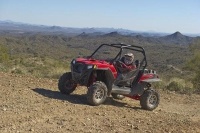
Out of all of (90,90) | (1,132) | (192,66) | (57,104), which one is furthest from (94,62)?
(192,66)

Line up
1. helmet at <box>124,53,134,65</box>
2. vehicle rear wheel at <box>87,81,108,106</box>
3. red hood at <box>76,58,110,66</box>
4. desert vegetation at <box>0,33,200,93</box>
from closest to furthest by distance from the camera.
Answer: vehicle rear wheel at <box>87,81,108,106</box>
red hood at <box>76,58,110,66</box>
helmet at <box>124,53,134,65</box>
desert vegetation at <box>0,33,200,93</box>

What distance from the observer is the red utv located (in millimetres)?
10016

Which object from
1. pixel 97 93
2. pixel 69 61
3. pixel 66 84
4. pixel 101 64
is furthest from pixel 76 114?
pixel 69 61

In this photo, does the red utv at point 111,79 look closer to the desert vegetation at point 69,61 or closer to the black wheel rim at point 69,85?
the black wheel rim at point 69,85

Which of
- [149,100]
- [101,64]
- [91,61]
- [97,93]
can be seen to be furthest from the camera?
[149,100]

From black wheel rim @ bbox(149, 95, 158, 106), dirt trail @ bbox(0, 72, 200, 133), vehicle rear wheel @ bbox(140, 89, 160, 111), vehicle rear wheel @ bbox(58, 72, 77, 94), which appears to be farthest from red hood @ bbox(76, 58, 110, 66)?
black wheel rim @ bbox(149, 95, 158, 106)

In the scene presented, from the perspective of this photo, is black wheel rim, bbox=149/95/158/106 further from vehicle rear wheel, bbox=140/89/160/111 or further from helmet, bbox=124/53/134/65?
helmet, bbox=124/53/134/65

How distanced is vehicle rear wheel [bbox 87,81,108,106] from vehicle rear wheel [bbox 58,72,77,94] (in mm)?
1338

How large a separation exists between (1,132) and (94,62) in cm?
391

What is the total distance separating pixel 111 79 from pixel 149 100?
1202 mm

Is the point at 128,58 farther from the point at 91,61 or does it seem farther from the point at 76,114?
the point at 76,114

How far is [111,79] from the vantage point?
10406 mm

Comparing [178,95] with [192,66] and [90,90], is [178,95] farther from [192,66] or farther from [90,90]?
[192,66]

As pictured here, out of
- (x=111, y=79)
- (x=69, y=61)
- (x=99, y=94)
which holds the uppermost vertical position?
(x=111, y=79)
